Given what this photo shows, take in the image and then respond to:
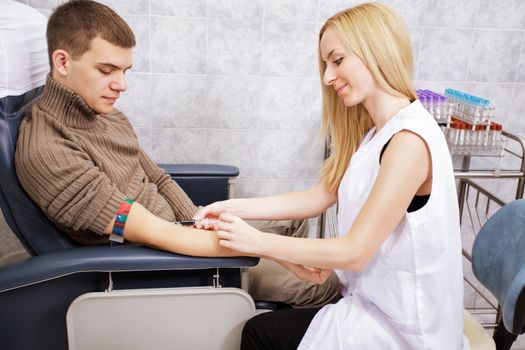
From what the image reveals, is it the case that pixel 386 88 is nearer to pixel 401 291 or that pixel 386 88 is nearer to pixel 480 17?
pixel 401 291

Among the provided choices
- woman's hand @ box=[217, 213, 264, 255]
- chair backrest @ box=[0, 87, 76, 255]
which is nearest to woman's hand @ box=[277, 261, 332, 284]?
woman's hand @ box=[217, 213, 264, 255]

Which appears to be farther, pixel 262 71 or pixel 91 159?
pixel 262 71

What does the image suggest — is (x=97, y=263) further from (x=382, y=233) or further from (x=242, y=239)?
(x=382, y=233)

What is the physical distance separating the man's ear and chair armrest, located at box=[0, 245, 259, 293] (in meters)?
0.48

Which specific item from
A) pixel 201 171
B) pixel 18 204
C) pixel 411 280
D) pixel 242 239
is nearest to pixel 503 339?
pixel 411 280

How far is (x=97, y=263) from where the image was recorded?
1292 mm

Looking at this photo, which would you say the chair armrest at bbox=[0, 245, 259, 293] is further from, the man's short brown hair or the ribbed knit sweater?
the man's short brown hair

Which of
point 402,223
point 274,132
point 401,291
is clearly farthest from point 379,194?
point 274,132

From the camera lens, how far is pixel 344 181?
1.44 m

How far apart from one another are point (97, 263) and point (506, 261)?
0.99m

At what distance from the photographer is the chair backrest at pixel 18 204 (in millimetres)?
1380

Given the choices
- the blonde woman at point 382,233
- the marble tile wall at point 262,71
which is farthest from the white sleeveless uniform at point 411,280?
the marble tile wall at point 262,71

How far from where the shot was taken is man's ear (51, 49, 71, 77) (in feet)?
4.77

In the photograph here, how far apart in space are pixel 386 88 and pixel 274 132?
3.66ft
